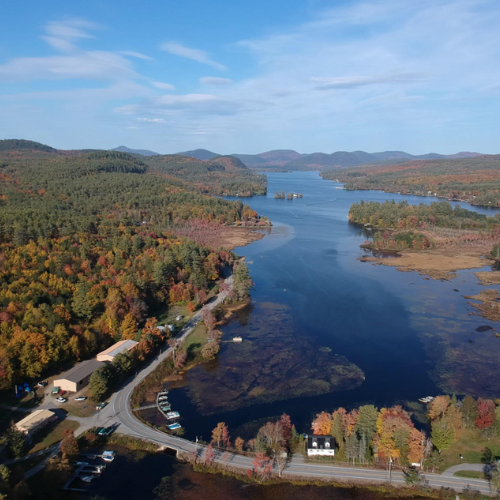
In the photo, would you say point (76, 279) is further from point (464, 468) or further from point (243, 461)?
point (464, 468)

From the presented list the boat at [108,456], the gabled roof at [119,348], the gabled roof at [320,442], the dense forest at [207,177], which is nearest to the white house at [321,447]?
the gabled roof at [320,442]

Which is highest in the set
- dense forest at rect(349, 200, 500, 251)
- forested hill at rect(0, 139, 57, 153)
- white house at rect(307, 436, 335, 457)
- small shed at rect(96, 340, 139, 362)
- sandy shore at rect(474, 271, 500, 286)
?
forested hill at rect(0, 139, 57, 153)

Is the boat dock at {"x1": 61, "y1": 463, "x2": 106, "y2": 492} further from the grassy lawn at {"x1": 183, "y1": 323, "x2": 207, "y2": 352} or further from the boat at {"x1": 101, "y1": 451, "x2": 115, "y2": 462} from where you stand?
the grassy lawn at {"x1": 183, "y1": 323, "x2": 207, "y2": 352}

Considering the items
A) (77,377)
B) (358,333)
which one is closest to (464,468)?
(358,333)

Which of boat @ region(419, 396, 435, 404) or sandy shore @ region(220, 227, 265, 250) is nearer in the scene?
boat @ region(419, 396, 435, 404)

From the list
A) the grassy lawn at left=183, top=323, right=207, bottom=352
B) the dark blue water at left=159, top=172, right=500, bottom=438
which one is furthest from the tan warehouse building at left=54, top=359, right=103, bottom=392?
the grassy lawn at left=183, top=323, right=207, bottom=352

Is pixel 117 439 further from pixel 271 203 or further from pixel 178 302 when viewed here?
pixel 271 203

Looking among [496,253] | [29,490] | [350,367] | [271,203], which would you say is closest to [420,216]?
[496,253]
